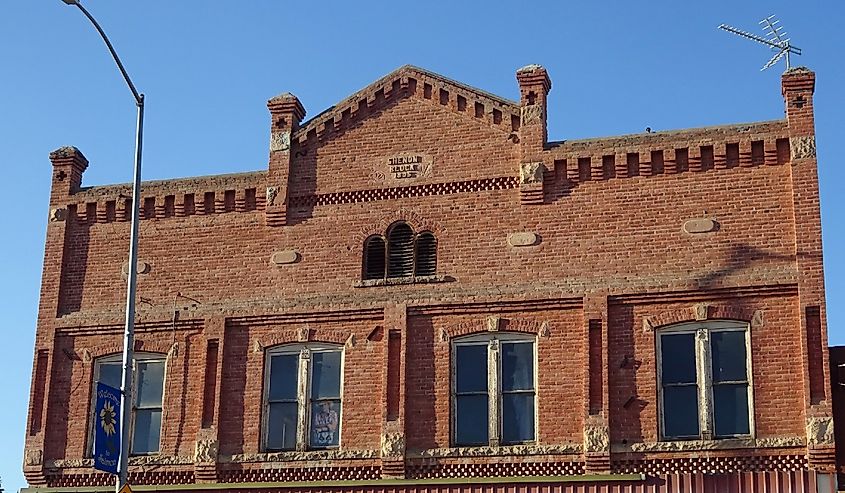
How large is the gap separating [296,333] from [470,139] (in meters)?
4.76

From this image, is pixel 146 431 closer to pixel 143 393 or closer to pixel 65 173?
pixel 143 393

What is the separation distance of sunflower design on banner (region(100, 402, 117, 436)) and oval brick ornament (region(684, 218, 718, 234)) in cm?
1000

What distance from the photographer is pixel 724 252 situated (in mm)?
→ 21219

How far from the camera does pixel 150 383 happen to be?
23609mm

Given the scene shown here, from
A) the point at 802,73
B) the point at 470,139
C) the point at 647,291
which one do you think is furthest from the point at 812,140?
the point at 470,139

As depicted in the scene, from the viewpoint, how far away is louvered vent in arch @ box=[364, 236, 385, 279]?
23.1 meters

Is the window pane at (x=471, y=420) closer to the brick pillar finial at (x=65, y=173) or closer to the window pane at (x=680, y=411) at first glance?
the window pane at (x=680, y=411)

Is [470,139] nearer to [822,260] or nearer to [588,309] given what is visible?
[588,309]

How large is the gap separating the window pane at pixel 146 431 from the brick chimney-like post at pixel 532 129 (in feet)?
25.7

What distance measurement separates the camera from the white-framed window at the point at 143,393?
2328 cm

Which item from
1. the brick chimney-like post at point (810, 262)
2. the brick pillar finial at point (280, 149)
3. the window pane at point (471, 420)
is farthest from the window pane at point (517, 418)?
the brick pillar finial at point (280, 149)

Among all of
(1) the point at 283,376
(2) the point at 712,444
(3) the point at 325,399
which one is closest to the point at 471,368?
(3) the point at 325,399

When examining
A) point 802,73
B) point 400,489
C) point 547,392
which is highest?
point 802,73

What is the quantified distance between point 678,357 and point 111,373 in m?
10.6
